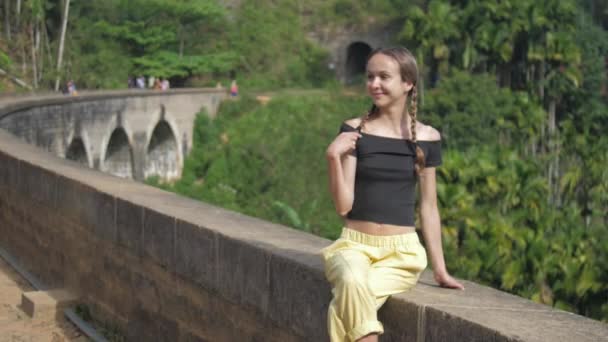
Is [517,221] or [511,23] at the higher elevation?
[511,23]

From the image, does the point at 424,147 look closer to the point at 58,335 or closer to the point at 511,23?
the point at 58,335

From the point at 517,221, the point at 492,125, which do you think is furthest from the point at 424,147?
the point at 492,125

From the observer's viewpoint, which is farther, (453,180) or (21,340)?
(453,180)

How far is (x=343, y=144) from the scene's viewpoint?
3221 millimetres

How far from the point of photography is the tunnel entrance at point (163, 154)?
40.9 meters

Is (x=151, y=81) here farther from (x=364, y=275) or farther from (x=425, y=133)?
(x=364, y=275)

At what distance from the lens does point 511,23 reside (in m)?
42.3

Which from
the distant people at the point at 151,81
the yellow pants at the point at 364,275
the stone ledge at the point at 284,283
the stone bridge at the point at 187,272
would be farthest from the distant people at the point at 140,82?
the yellow pants at the point at 364,275

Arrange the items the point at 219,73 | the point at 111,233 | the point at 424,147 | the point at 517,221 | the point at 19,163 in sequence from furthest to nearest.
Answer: the point at 219,73
the point at 517,221
the point at 19,163
the point at 111,233
the point at 424,147

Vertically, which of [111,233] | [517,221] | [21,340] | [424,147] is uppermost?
[424,147]

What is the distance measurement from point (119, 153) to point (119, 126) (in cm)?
308

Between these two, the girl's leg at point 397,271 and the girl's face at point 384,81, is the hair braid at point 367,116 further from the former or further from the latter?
the girl's leg at point 397,271

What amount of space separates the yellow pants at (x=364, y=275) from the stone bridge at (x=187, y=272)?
3.7 inches

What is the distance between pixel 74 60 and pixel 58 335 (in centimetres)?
3800
